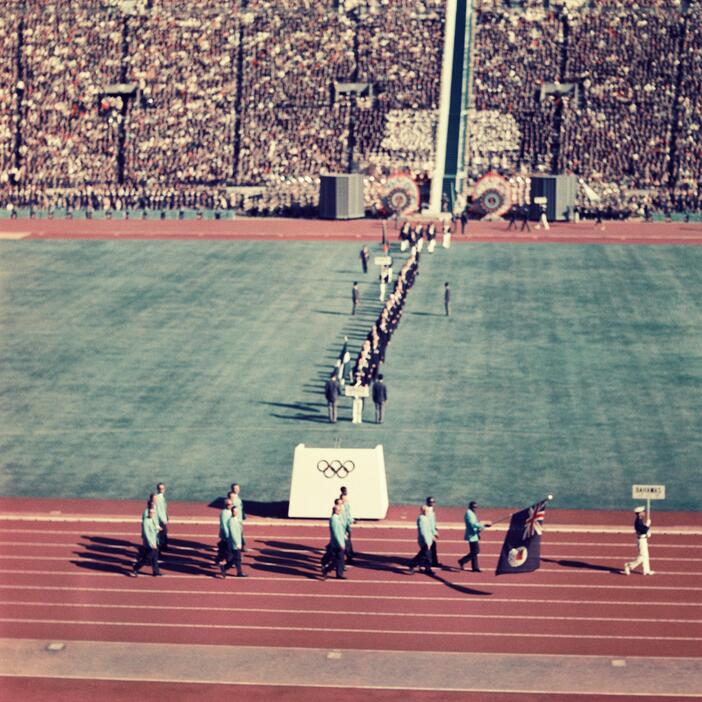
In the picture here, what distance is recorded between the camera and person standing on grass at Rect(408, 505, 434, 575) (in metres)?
26.7

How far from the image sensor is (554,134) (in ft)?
259

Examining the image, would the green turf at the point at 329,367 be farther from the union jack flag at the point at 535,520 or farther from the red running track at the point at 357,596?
the union jack flag at the point at 535,520

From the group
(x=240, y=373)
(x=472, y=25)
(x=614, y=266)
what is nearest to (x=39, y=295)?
(x=240, y=373)

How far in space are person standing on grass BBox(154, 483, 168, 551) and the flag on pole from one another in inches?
219

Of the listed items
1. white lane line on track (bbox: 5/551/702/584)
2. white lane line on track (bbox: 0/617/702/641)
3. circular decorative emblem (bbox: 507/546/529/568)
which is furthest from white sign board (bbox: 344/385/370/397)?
white lane line on track (bbox: 0/617/702/641)

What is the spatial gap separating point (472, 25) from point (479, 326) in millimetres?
37994

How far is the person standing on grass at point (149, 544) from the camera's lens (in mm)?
26531

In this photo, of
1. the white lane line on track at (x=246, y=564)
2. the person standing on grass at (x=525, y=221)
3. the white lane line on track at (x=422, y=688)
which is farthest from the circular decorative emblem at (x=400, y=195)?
the white lane line on track at (x=422, y=688)

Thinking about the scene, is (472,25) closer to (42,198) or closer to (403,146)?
(403,146)

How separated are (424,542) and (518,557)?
161 cm

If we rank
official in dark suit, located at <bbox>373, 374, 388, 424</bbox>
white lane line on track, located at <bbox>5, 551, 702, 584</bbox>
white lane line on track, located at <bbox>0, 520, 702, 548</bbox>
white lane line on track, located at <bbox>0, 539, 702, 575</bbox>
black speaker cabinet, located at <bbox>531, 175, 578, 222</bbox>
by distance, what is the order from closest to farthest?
white lane line on track, located at <bbox>5, 551, 702, 584</bbox>, white lane line on track, located at <bbox>0, 539, 702, 575</bbox>, white lane line on track, located at <bbox>0, 520, 702, 548</bbox>, official in dark suit, located at <bbox>373, 374, 388, 424</bbox>, black speaker cabinet, located at <bbox>531, 175, 578, 222</bbox>

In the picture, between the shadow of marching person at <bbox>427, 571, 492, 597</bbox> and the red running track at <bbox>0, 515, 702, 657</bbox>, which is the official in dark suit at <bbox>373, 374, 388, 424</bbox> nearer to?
the red running track at <bbox>0, 515, 702, 657</bbox>

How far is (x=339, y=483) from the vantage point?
3020 cm

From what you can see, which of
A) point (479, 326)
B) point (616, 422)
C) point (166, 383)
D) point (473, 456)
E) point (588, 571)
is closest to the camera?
point (588, 571)
